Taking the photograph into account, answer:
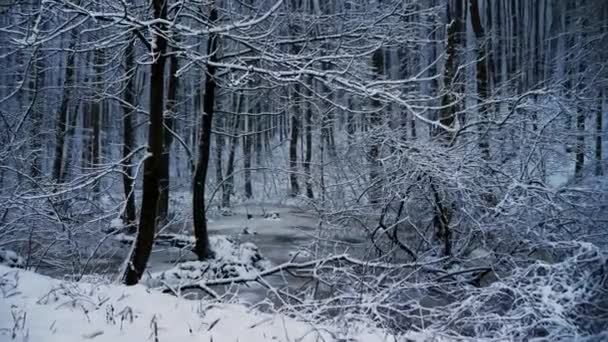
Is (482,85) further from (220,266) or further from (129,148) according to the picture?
(129,148)

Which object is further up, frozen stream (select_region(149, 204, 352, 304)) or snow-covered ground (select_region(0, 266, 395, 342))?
snow-covered ground (select_region(0, 266, 395, 342))

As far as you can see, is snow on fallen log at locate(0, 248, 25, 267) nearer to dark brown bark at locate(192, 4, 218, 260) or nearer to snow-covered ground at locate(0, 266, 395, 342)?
dark brown bark at locate(192, 4, 218, 260)

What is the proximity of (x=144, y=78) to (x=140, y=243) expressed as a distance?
12284 mm

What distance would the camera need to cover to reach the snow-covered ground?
3.70 m

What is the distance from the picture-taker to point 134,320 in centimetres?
407

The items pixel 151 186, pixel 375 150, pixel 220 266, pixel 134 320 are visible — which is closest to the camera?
pixel 134 320

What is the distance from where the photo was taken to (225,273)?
9.12 meters

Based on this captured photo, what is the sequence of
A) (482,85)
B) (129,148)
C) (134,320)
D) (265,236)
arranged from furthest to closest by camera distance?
1. (265,236)
2. (482,85)
3. (129,148)
4. (134,320)

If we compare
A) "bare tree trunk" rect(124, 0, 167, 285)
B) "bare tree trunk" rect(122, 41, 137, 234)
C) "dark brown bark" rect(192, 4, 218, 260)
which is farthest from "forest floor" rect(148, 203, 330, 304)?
"bare tree trunk" rect(124, 0, 167, 285)

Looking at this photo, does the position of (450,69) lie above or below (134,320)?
above

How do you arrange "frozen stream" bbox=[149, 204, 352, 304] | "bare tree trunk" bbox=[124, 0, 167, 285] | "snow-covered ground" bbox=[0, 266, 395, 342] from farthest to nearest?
"frozen stream" bbox=[149, 204, 352, 304], "bare tree trunk" bbox=[124, 0, 167, 285], "snow-covered ground" bbox=[0, 266, 395, 342]

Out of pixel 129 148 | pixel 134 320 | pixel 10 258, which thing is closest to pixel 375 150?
pixel 134 320

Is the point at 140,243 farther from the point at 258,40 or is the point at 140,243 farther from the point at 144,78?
the point at 144,78

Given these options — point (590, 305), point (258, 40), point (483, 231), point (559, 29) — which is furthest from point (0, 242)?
point (559, 29)
